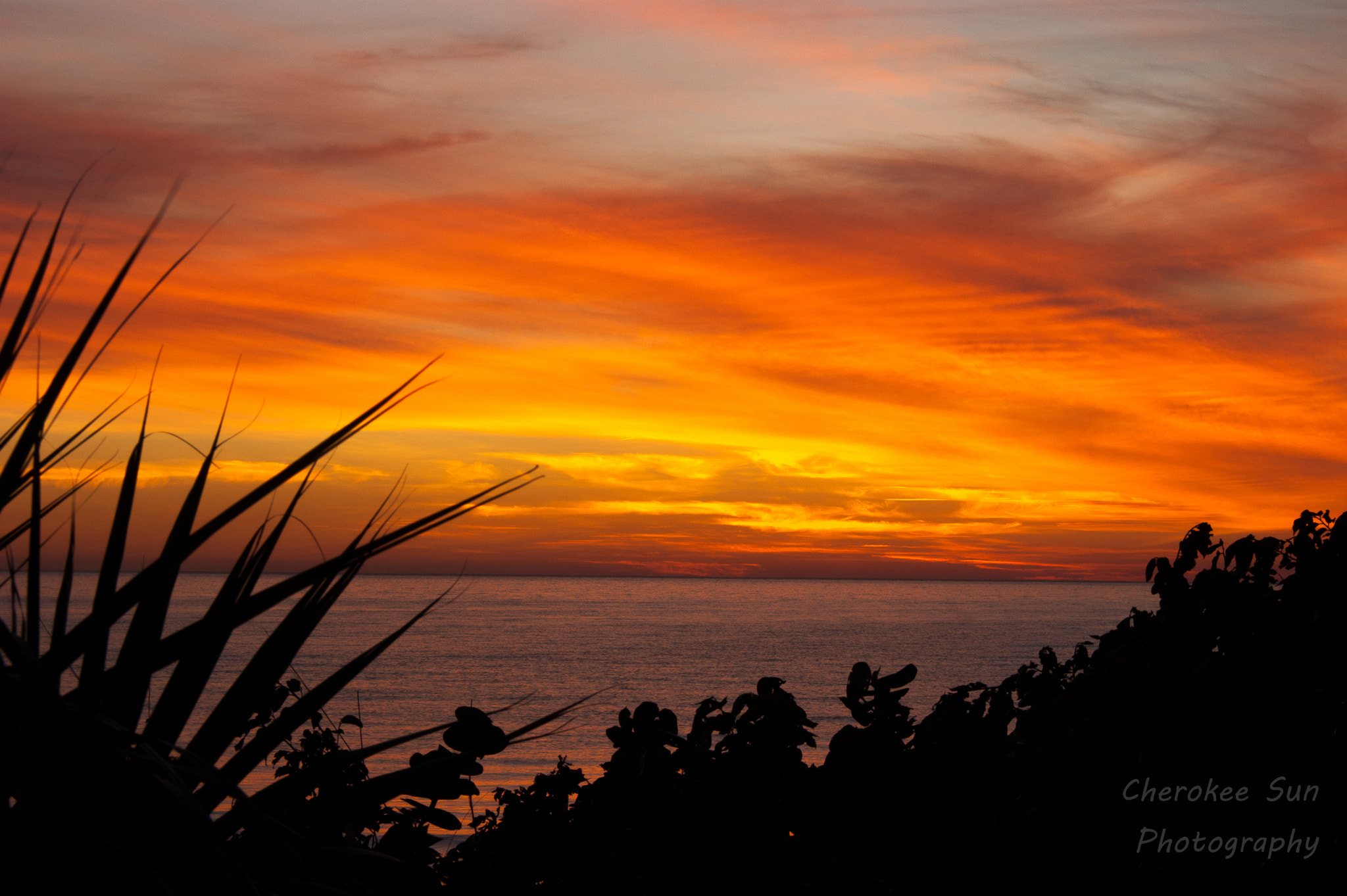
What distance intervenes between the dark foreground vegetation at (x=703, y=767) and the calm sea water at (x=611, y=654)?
5.10 metres

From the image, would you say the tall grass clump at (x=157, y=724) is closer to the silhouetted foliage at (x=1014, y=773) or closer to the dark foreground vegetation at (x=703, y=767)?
the dark foreground vegetation at (x=703, y=767)

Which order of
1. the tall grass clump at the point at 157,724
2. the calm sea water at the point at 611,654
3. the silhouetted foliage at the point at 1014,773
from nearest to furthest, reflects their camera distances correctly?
the tall grass clump at the point at 157,724, the silhouetted foliage at the point at 1014,773, the calm sea water at the point at 611,654

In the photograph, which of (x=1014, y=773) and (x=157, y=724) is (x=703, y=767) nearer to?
(x=1014, y=773)

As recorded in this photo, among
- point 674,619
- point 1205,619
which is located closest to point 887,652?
point 674,619

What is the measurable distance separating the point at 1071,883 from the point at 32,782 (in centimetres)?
328

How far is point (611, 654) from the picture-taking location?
5741cm

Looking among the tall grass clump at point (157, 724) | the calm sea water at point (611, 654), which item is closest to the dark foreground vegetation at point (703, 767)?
the tall grass clump at point (157, 724)

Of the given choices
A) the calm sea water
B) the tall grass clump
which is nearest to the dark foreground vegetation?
the tall grass clump

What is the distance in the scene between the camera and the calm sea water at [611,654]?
108ft

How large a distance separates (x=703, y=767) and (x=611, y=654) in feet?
178

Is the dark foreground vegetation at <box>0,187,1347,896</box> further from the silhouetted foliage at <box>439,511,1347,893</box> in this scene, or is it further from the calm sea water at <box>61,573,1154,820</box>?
the calm sea water at <box>61,573,1154,820</box>

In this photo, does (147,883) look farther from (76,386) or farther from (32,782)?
(76,386)

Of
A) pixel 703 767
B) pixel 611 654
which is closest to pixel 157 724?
pixel 703 767

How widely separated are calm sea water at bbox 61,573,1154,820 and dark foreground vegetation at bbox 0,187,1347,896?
5.10 m
